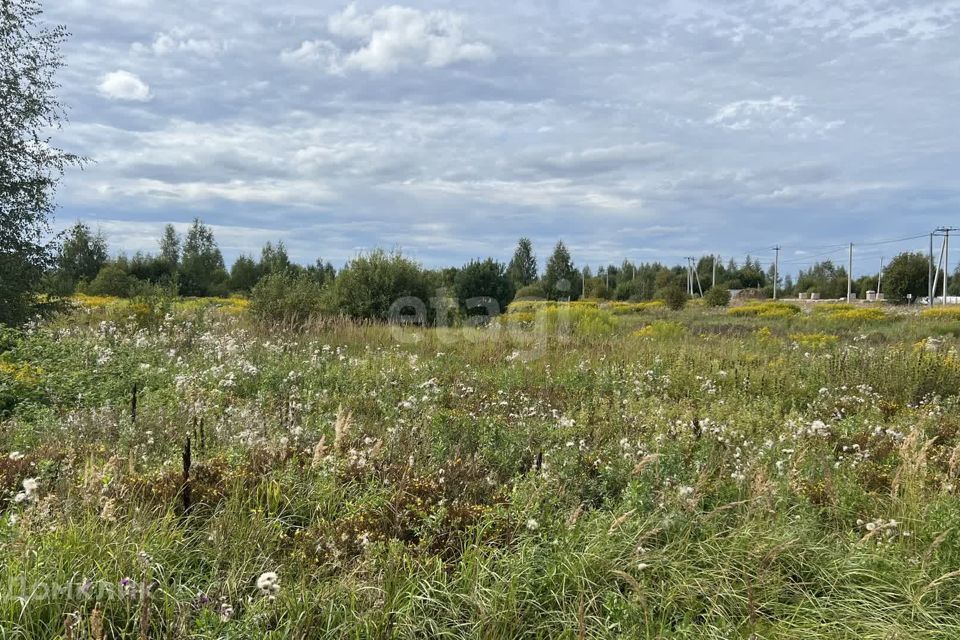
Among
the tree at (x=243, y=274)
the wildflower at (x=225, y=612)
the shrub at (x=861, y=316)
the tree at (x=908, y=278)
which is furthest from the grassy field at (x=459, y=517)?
the tree at (x=908, y=278)

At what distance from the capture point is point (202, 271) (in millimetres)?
→ 46656

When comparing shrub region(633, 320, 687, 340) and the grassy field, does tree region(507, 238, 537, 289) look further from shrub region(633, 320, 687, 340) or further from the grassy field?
the grassy field

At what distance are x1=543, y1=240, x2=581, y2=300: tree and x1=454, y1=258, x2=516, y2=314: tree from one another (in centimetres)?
1247

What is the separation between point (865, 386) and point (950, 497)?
4167 millimetres

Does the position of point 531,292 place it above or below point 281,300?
above

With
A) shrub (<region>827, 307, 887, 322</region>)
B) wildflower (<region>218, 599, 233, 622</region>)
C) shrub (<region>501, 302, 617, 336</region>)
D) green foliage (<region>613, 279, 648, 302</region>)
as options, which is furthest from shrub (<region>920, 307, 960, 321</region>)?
green foliage (<region>613, 279, 648, 302</region>)

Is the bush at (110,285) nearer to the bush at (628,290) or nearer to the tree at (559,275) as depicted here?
the tree at (559,275)

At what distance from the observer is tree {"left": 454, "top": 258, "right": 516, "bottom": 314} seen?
27.9 metres

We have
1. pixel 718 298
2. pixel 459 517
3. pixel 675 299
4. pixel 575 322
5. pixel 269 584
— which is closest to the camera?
pixel 269 584

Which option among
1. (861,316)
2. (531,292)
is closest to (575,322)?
(861,316)

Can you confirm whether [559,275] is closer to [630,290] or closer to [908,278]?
[630,290]

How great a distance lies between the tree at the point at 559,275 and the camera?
4138cm

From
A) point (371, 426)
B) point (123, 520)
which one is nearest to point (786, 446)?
point (371, 426)

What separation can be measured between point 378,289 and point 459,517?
14.0 metres
